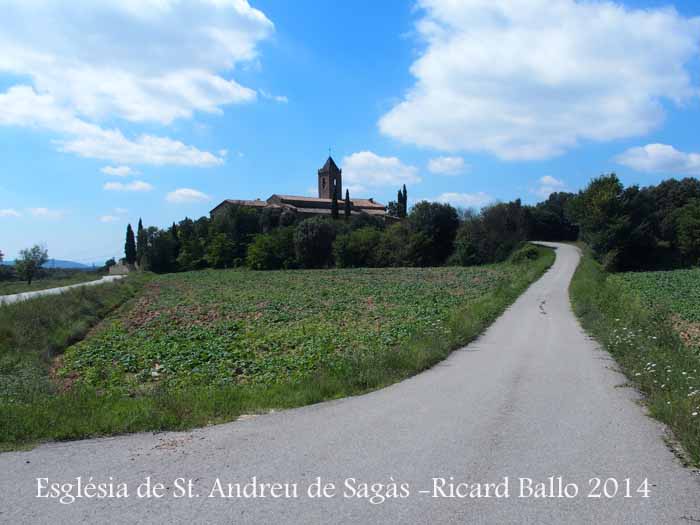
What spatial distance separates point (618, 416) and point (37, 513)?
728cm

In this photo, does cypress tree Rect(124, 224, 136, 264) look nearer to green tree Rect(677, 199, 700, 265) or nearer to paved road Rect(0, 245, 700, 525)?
green tree Rect(677, 199, 700, 265)

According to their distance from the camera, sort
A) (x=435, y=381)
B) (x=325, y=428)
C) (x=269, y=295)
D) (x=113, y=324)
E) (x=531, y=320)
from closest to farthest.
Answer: (x=325, y=428) < (x=435, y=381) < (x=531, y=320) < (x=113, y=324) < (x=269, y=295)

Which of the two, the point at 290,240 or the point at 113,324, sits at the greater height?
the point at 290,240

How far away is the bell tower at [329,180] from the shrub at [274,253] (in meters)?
48.9

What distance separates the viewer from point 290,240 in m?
81.3

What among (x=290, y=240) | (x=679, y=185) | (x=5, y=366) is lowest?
(x=5, y=366)

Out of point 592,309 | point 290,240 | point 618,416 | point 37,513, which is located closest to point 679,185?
point 290,240

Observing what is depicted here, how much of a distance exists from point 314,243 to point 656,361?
68529 millimetres

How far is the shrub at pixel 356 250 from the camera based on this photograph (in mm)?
74500

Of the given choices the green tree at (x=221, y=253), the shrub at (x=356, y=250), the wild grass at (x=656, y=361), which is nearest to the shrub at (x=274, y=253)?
the shrub at (x=356, y=250)

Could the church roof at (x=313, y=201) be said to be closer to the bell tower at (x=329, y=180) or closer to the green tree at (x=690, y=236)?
the bell tower at (x=329, y=180)

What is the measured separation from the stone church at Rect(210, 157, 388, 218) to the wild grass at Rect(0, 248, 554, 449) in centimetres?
8879

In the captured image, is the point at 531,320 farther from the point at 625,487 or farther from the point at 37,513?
the point at 37,513

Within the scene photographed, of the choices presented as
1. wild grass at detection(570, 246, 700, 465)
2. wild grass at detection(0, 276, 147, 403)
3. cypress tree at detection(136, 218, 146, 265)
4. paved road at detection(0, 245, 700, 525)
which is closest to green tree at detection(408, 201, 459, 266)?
wild grass at detection(0, 276, 147, 403)
